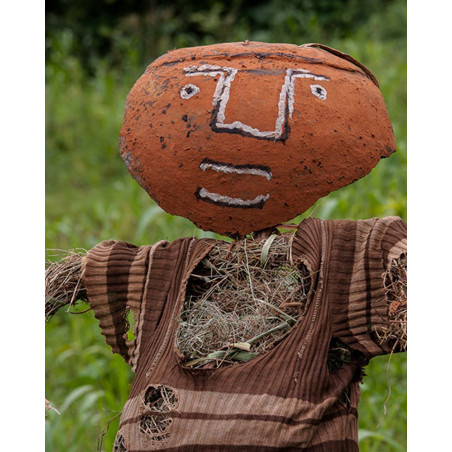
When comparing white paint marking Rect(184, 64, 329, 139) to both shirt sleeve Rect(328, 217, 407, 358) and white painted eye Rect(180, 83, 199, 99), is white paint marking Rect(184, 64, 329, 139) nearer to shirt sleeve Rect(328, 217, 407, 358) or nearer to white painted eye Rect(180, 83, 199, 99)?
white painted eye Rect(180, 83, 199, 99)

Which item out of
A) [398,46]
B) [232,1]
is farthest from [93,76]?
[398,46]

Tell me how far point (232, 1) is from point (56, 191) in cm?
288

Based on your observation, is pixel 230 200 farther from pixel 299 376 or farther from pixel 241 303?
pixel 299 376

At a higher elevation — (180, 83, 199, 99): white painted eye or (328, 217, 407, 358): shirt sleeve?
(180, 83, 199, 99): white painted eye

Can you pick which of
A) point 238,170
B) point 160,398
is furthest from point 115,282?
point 238,170

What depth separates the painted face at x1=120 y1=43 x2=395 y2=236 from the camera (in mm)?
1226

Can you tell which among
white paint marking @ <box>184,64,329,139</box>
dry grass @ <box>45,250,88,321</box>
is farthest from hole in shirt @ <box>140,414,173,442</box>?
white paint marking @ <box>184,64,329,139</box>

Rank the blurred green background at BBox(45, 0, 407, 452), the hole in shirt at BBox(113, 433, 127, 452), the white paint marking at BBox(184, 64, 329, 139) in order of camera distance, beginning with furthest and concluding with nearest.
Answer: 1. the blurred green background at BBox(45, 0, 407, 452)
2. the hole in shirt at BBox(113, 433, 127, 452)
3. the white paint marking at BBox(184, 64, 329, 139)

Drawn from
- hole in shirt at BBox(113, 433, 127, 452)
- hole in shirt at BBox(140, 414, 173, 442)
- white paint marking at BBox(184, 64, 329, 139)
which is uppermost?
white paint marking at BBox(184, 64, 329, 139)

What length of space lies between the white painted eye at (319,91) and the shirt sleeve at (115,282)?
1.61ft

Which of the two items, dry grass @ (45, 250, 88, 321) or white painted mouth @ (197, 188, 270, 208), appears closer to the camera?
white painted mouth @ (197, 188, 270, 208)

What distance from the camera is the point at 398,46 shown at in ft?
16.9

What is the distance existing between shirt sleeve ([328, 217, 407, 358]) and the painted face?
0.38 feet

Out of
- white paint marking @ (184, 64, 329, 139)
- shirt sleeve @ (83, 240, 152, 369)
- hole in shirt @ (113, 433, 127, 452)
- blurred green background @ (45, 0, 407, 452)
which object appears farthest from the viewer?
blurred green background @ (45, 0, 407, 452)
